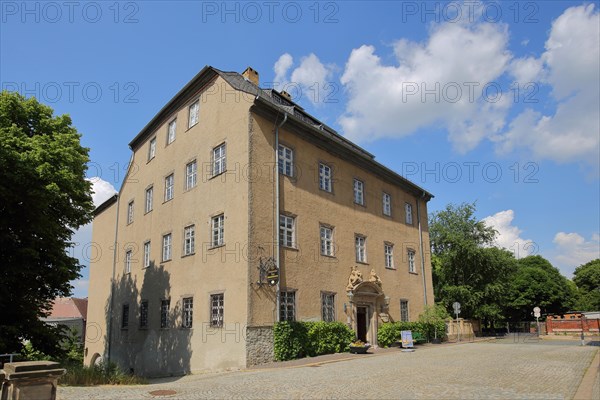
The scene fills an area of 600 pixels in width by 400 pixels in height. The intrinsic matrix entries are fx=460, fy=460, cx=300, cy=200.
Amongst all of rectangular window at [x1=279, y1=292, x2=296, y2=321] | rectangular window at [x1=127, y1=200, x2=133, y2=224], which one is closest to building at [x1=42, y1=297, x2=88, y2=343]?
rectangular window at [x1=127, y1=200, x2=133, y2=224]

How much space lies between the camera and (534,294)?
56312mm

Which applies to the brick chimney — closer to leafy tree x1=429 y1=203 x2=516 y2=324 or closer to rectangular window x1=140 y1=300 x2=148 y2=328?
rectangular window x1=140 y1=300 x2=148 y2=328

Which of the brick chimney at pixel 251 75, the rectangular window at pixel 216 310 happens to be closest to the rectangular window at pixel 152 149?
the brick chimney at pixel 251 75

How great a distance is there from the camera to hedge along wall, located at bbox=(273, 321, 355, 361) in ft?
59.0

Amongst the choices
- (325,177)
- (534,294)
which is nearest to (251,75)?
(325,177)

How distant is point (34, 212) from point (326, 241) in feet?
41.1

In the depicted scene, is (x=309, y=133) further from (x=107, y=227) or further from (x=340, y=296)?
(x=107, y=227)

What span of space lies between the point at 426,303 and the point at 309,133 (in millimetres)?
14668

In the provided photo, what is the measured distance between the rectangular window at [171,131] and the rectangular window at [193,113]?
5.88ft

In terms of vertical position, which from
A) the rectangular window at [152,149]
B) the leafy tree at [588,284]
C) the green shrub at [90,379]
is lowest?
the green shrub at [90,379]

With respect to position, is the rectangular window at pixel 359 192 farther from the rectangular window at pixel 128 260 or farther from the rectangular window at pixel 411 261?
the rectangular window at pixel 128 260

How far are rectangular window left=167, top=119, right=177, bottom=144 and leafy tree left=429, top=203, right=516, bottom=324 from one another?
2446cm

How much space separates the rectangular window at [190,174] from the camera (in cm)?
2288

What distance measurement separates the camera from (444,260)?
39.0 metres
